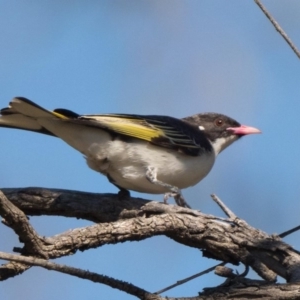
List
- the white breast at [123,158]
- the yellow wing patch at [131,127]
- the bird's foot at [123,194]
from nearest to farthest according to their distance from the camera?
the bird's foot at [123,194] < the white breast at [123,158] < the yellow wing patch at [131,127]

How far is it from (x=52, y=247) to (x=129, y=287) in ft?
2.79

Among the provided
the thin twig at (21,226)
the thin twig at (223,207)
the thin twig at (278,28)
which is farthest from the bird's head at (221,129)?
the thin twig at (21,226)

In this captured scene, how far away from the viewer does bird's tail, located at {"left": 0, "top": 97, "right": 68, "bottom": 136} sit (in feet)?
18.7

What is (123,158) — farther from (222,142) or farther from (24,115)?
(222,142)

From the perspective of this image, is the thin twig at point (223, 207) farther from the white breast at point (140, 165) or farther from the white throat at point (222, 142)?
the white throat at point (222, 142)

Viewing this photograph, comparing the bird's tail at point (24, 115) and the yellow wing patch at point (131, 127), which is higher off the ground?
the bird's tail at point (24, 115)

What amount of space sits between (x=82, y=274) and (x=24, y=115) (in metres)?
2.84

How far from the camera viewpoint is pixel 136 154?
20.7 feet

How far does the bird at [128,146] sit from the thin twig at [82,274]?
2.27 metres

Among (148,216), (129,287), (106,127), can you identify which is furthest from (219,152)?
(129,287)

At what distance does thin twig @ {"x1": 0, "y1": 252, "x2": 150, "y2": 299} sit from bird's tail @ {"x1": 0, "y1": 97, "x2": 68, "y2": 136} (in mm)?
2420

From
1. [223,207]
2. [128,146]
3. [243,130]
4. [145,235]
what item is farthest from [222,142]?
[145,235]

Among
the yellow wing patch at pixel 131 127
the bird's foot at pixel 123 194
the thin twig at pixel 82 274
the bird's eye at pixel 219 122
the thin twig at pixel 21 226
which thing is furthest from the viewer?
the bird's eye at pixel 219 122

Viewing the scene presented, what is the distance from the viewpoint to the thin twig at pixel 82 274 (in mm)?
3225
